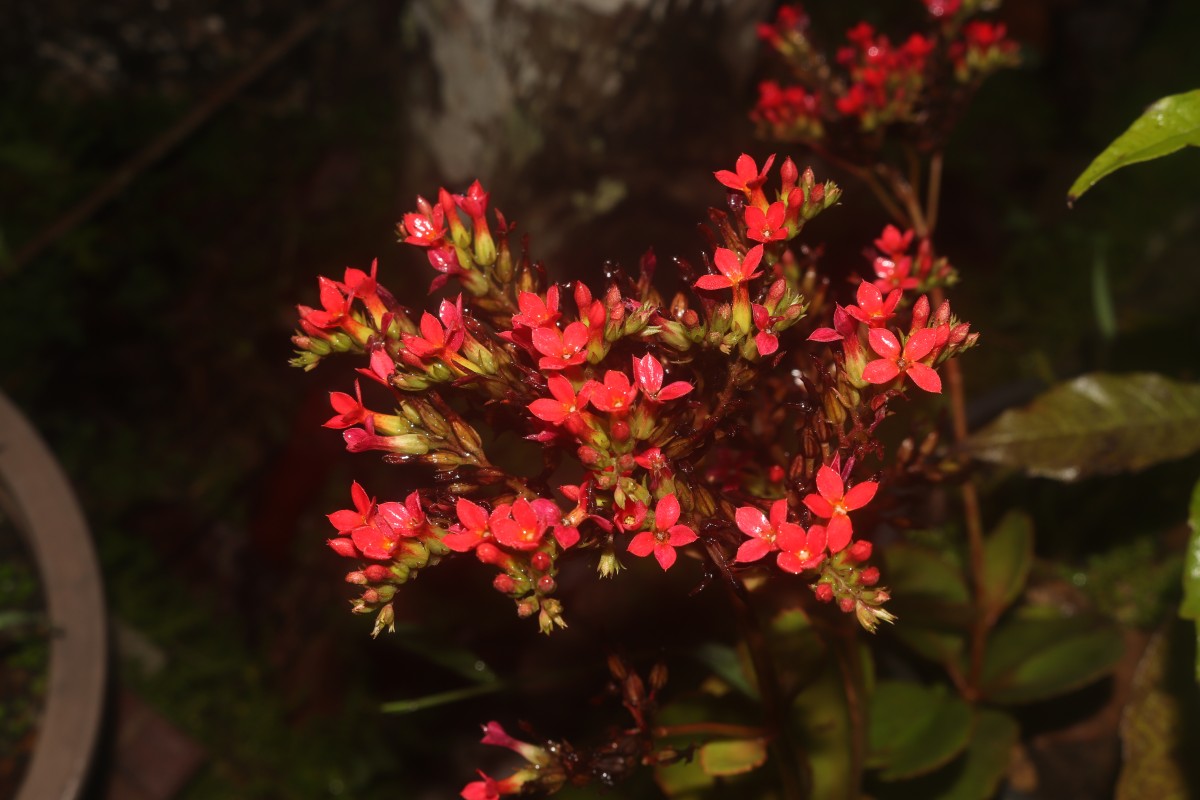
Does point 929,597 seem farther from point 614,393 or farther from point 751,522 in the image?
point 614,393

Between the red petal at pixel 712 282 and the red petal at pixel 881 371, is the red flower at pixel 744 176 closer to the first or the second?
the red petal at pixel 712 282

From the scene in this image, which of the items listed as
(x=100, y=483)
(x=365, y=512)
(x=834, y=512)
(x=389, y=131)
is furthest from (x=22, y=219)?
(x=834, y=512)

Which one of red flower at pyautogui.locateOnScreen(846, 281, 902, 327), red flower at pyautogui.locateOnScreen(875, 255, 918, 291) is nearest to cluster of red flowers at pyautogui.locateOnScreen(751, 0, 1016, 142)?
red flower at pyautogui.locateOnScreen(875, 255, 918, 291)

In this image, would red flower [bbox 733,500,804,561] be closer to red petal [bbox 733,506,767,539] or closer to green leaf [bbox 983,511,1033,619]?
red petal [bbox 733,506,767,539]

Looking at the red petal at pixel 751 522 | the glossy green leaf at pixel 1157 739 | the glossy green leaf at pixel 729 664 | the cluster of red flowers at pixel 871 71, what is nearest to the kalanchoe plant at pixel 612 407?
the red petal at pixel 751 522

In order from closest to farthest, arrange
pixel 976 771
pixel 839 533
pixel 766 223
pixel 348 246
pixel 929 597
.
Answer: pixel 839 533 < pixel 766 223 < pixel 976 771 < pixel 929 597 < pixel 348 246

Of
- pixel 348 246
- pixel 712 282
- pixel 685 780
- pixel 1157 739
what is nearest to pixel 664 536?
pixel 712 282

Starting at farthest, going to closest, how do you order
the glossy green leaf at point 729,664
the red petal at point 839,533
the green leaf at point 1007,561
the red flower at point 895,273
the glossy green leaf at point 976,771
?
1. the green leaf at point 1007,561
2. the glossy green leaf at point 976,771
3. the glossy green leaf at point 729,664
4. the red flower at point 895,273
5. the red petal at point 839,533
